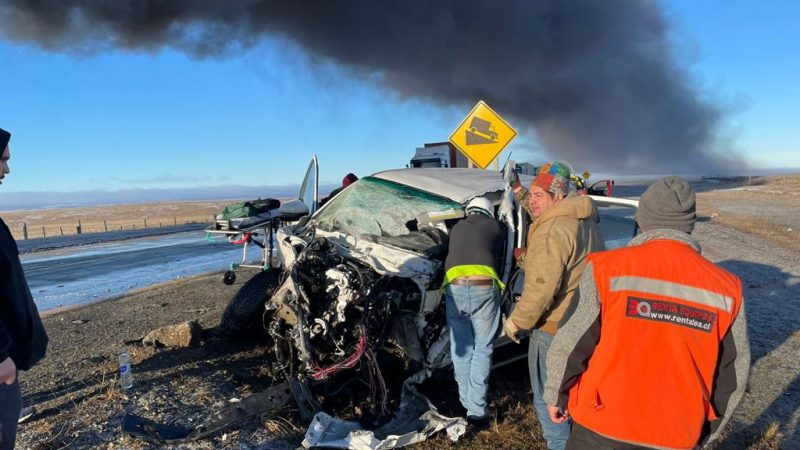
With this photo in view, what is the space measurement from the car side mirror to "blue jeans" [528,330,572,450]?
10.3 ft

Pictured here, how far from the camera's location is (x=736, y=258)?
8906 mm

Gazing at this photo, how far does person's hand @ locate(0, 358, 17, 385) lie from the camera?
1759 mm

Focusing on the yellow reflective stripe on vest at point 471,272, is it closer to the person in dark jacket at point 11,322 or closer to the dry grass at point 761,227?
the person in dark jacket at point 11,322

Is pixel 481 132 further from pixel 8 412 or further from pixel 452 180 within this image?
pixel 8 412

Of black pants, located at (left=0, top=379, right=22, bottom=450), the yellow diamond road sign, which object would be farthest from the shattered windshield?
black pants, located at (left=0, top=379, right=22, bottom=450)

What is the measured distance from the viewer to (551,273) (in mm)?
2520

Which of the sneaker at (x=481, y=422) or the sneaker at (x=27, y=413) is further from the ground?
the sneaker at (x=27, y=413)

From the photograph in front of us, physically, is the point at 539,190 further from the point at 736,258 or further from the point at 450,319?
the point at 736,258

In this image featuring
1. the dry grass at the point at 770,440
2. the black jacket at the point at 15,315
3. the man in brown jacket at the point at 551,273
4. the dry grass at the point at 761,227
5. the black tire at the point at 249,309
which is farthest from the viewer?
the dry grass at the point at 761,227

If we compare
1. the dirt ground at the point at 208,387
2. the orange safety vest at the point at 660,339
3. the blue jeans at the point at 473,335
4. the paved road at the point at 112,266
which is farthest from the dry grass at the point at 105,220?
the orange safety vest at the point at 660,339

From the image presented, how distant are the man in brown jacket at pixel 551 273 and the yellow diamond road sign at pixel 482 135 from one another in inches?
142

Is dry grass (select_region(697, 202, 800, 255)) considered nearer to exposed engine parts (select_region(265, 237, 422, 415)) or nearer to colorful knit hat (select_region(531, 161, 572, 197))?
colorful knit hat (select_region(531, 161, 572, 197))

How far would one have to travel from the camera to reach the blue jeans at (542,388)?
8.50 ft

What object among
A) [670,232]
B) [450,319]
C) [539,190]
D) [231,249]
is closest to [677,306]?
[670,232]
